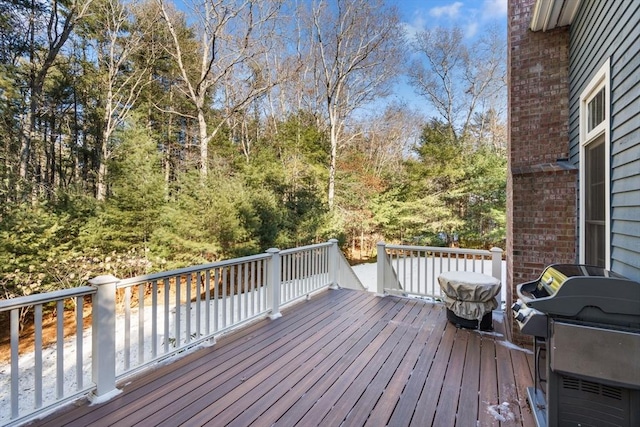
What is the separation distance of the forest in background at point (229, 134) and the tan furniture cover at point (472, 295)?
601cm

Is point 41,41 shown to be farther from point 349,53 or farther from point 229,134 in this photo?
point 349,53

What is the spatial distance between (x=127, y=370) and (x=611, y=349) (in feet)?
11.2

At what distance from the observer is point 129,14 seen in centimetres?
1088

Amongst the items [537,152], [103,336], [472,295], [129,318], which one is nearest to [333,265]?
[472,295]

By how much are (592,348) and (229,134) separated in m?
13.2

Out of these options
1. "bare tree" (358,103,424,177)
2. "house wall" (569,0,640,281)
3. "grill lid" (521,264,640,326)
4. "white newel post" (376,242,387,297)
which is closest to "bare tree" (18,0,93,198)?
"white newel post" (376,242,387,297)

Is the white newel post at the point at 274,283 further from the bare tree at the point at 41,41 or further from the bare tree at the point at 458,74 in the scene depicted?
the bare tree at the point at 458,74

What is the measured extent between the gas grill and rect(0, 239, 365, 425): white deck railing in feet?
9.00

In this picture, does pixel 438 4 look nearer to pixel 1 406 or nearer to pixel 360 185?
pixel 360 185

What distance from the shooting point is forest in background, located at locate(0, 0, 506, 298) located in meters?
8.23

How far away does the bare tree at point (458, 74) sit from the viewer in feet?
45.0

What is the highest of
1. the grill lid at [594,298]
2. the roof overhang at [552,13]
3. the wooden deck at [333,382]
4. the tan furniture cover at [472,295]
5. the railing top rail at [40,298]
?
the roof overhang at [552,13]

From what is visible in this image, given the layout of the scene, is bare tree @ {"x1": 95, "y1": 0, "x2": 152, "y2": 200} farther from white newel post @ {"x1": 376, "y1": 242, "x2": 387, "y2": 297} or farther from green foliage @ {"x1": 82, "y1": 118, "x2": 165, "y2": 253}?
white newel post @ {"x1": 376, "y1": 242, "x2": 387, "y2": 297}

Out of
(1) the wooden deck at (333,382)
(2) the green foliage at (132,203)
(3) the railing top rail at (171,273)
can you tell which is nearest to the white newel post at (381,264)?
(1) the wooden deck at (333,382)
